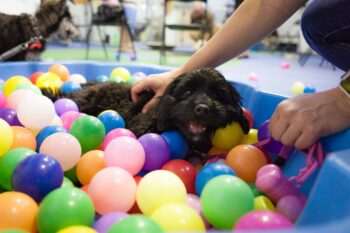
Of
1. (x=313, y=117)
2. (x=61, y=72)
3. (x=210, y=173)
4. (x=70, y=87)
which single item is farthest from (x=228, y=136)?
(x=61, y=72)

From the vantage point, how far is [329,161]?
83 centimetres

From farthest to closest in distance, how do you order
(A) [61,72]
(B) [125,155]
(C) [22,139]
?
(A) [61,72] → (C) [22,139] → (B) [125,155]

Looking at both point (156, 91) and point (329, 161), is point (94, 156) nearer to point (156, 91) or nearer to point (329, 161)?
point (156, 91)

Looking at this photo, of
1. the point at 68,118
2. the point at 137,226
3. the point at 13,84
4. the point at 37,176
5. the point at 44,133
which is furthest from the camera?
the point at 13,84

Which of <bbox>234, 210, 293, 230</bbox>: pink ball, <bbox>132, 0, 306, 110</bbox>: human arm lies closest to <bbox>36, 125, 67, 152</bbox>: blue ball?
<bbox>132, 0, 306, 110</bbox>: human arm

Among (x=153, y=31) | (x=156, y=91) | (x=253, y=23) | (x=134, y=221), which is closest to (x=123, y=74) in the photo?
(x=156, y=91)

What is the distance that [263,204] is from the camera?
3.59 feet

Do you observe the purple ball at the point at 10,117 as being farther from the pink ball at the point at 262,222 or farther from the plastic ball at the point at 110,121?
the pink ball at the point at 262,222

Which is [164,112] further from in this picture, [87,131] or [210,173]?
[210,173]

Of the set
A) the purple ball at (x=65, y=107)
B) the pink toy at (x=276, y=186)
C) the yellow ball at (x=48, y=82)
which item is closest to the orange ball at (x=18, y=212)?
the pink toy at (x=276, y=186)

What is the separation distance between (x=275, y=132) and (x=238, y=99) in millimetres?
524

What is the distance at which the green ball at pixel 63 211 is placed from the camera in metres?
0.93

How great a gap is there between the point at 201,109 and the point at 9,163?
2.39ft

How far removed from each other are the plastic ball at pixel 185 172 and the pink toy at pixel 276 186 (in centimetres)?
31
